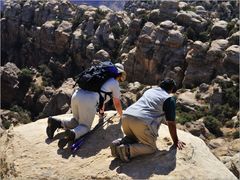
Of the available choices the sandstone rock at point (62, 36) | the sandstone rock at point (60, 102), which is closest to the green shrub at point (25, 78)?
the sandstone rock at point (62, 36)

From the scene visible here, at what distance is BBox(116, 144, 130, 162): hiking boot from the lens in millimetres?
8016

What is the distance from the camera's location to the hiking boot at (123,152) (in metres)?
8.02

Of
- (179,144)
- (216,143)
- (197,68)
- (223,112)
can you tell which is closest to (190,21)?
(197,68)

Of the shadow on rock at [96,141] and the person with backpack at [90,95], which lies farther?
the person with backpack at [90,95]

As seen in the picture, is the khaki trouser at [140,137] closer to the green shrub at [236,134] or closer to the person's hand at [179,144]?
the person's hand at [179,144]

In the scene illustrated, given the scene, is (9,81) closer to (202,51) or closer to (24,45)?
(24,45)

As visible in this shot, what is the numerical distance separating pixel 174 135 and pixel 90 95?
185 cm

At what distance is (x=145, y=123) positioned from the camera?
7934mm

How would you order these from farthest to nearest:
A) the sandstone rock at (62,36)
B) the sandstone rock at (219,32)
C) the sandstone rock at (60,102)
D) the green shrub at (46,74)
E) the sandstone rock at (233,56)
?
1. the sandstone rock at (62,36)
2. the green shrub at (46,74)
3. the sandstone rock at (219,32)
4. the sandstone rock at (233,56)
5. the sandstone rock at (60,102)

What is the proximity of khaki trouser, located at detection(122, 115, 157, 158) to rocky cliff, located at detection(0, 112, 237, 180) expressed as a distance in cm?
17

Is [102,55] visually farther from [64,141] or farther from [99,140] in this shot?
[64,141]

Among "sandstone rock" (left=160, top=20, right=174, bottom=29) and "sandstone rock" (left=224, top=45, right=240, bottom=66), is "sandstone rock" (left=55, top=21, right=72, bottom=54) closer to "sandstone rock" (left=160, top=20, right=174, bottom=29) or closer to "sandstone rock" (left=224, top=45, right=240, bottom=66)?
"sandstone rock" (left=160, top=20, right=174, bottom=29)

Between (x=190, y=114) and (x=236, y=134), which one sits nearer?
(x=236, y=134)

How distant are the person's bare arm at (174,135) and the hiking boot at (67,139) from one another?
6.22 feet
